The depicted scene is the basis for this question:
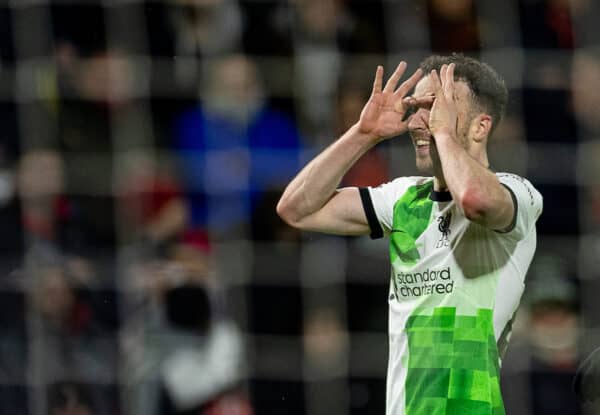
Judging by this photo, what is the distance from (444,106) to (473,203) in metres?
0.30

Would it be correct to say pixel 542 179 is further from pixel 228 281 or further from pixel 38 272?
pixel 38 272

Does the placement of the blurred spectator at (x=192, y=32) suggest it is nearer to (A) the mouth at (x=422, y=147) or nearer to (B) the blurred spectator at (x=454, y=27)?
(B) the blurred spectator at (x=454, y=27)

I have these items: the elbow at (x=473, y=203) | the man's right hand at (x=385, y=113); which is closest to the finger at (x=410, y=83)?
the man's right hand at (x=385, y=113)

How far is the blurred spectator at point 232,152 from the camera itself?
449cm

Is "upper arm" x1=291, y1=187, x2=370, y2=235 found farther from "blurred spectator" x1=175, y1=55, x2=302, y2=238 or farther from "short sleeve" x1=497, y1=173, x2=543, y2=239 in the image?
"blurred spectator" x1=175, y1=55, x2=302, y2=238

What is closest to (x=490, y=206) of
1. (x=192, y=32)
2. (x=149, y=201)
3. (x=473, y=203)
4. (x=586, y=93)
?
(x=473, y=203)

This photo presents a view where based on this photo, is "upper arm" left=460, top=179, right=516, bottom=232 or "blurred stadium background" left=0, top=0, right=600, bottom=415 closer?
"upper arm" left=460, top=179, right=516, bottom=232

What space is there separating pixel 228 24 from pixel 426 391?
88.1 inches

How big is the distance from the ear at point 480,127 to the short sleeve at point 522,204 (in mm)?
109

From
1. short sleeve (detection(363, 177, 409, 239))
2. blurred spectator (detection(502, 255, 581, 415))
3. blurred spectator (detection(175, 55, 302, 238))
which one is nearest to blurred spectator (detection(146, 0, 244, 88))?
blurred spectator (detection(175, 55, 302, 238))

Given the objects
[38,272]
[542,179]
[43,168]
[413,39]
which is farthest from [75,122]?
[542,179]

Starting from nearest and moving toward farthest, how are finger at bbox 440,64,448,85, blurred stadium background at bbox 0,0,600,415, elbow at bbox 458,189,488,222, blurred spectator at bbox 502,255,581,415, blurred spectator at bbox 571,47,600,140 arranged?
elbow at bbox 458,189,488,222
finger at bbox 440,64,448,85
blurred spectator at bbox 502,255,581,415
blurred stadium background at bbox 0,0,600,415
blurred spectator at bbox 571,47,600,140

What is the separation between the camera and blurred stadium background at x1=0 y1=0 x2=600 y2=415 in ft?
A: 14.0

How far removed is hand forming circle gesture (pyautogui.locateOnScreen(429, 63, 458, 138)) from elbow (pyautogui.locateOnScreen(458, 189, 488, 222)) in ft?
0.64
